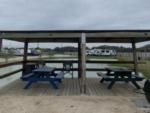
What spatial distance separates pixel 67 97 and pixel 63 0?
461cm

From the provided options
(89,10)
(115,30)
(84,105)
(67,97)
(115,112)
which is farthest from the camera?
(89,10)

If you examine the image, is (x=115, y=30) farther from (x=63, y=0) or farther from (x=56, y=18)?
(x=56, y=18)

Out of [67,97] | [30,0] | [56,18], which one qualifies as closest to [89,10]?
[56,18]

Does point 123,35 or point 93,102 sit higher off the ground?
point 123,35

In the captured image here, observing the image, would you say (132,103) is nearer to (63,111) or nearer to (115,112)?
(115,112)

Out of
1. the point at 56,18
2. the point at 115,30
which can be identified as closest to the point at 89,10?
the point at 56,18

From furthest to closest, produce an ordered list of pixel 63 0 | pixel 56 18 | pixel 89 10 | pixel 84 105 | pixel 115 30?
pixel 56 18, pixel 89 10, pixel 63 0, pixel 115 30, pixel 84 105

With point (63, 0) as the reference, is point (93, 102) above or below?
below

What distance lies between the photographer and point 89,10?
33.9 ft

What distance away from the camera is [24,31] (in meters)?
5.54

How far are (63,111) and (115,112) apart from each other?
1035 mm

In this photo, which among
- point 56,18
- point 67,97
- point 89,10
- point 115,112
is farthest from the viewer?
point 56,18

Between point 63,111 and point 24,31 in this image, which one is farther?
point 24,31

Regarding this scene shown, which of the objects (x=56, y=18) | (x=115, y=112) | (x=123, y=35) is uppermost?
(x=56, y=18)
